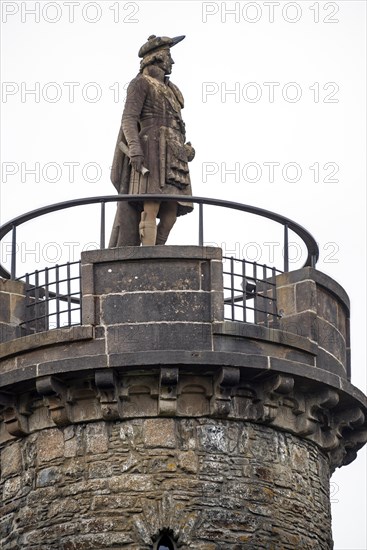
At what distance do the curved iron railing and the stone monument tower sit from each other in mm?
35

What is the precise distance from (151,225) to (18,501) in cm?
351

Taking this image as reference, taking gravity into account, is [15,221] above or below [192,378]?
above

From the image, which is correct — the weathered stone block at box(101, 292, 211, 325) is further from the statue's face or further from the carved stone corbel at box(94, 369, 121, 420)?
the statue's face

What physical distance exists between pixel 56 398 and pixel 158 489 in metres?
1.60

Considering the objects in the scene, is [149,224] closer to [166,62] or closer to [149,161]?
[149,161]

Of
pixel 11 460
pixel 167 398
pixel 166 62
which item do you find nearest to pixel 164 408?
pixel 167 398

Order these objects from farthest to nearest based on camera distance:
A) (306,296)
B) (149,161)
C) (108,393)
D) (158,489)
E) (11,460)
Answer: (149,161), (306,296), (11,460), (108,393), (158,489)

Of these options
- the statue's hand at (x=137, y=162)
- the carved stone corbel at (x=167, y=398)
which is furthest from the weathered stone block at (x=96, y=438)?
the statue's hand at (x=137, y=162)

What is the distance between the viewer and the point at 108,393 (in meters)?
28.5

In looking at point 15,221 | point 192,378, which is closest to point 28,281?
point 15,221

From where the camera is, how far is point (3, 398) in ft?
95.7

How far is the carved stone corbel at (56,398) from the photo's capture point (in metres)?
28.6

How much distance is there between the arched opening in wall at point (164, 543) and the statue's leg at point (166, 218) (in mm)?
3787

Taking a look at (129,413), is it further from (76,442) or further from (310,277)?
(310,277)
